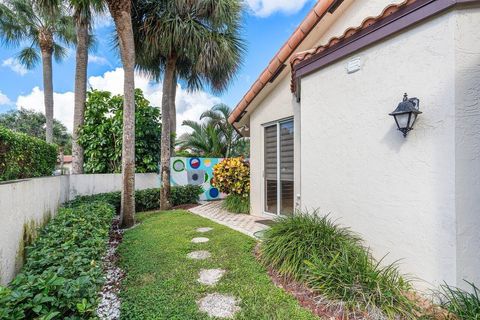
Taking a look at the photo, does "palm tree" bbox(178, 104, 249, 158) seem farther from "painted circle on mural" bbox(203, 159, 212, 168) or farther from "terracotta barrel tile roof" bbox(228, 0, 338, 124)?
"terracotta barrel tile roof" bbox(228, 0, 338, 124)

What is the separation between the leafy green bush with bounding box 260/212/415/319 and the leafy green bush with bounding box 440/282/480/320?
0.38m

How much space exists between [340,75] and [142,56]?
8047mm

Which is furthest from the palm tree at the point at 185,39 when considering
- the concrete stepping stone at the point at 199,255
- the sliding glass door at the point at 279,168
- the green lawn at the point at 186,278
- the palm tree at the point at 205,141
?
the palm tree at the point at 205,141

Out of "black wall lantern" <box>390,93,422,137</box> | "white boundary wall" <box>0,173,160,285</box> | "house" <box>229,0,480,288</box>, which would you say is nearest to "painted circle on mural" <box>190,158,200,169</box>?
"white boundary wall" <box>0,173,160,285</box>

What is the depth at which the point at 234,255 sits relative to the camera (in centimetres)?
511

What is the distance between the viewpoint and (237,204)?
9.80 m

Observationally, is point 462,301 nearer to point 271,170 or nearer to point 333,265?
point 333,265

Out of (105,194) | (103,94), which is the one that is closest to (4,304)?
(105,194)

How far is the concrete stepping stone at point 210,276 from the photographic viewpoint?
4.11m

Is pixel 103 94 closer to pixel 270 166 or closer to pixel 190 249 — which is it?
pixel 270 166

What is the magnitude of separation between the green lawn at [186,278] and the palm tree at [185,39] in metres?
5.02

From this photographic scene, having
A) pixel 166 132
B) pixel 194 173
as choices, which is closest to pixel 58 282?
pixel 166 132

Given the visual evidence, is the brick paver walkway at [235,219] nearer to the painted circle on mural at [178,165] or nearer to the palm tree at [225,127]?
the painted circle on mural at [178,165]

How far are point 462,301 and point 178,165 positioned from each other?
12.1 metres
